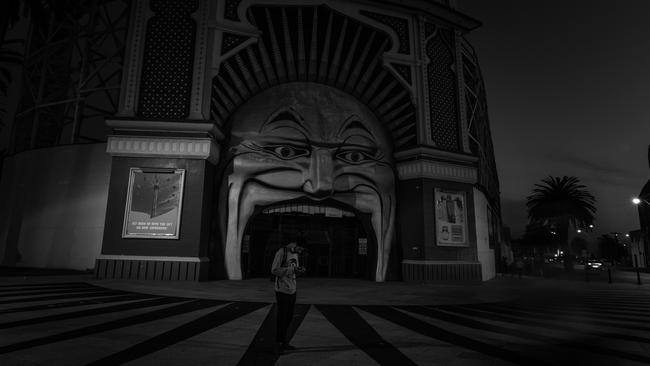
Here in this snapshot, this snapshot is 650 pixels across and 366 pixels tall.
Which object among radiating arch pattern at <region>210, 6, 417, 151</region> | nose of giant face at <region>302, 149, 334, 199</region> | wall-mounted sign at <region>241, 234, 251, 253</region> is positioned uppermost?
radiating arch pattern at <region>210, 6, 417, 151</region>

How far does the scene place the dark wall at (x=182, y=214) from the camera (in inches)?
613

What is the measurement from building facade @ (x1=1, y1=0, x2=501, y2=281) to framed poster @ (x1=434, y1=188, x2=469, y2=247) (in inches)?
3.3

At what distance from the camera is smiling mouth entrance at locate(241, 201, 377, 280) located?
21562mm

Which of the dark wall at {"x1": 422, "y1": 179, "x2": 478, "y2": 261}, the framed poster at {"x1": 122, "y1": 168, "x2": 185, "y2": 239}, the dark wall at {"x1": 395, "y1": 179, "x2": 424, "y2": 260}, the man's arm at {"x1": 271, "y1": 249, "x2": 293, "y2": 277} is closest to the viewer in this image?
the man's arm at {"x1": 271, "y1": 249, "x2": 293, "y2": 277}

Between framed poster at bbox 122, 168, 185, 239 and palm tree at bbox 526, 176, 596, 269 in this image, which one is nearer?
framed poster at bbox 122, 168, 185, 239

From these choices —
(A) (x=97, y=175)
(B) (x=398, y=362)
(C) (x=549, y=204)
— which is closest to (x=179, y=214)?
(A) (x=97, y=175)

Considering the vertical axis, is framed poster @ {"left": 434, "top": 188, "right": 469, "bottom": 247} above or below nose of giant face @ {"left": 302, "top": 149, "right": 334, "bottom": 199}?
below

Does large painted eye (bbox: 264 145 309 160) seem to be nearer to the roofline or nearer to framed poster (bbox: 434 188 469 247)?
framed poster (bbox: 434 188 469 247)

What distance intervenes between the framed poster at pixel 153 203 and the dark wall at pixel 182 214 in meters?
0.21

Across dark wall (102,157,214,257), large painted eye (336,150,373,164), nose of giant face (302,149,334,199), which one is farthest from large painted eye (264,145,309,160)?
dark wall (102,157,214,257)

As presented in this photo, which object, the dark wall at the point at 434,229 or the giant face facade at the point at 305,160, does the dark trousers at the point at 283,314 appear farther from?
the dark wall at the point at 434,229

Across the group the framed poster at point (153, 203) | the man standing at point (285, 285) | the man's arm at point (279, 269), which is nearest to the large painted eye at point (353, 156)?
the framed poster at point (153, 203)

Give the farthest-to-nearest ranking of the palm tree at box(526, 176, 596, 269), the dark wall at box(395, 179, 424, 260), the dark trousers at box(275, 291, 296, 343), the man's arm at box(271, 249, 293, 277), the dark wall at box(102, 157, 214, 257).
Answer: the palm tree at box(526, 176, 596, 269) → the dark wall at box(395, 179, 424, 260) → the dark wall at box(102, 157, 214, 257) → the man's arm at box(271, 249, 293, 277) → the dark trousers at box(275, 291, 296, 343)

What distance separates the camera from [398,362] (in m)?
4.52
